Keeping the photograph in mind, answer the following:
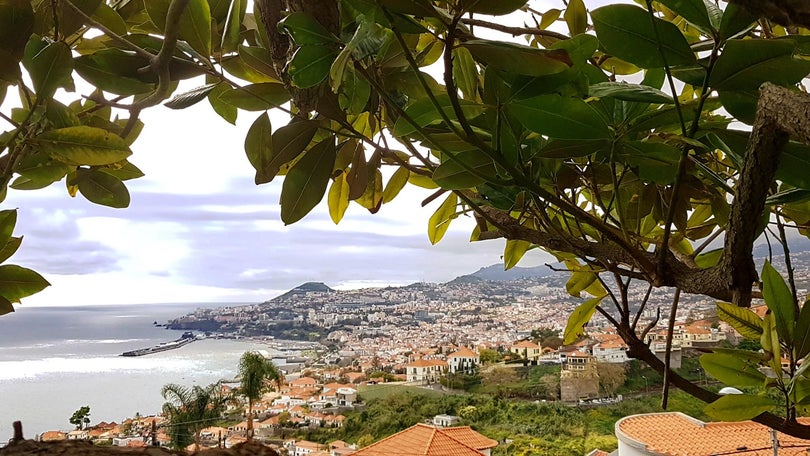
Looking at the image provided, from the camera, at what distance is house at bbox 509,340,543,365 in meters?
3.91

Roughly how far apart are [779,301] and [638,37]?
0.45ft

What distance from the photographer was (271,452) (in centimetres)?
20

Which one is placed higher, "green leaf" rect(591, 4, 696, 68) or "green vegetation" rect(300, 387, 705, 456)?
"green leaf" rect(591, 4, 696, 68)

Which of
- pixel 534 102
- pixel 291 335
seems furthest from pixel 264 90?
pixel 291 335

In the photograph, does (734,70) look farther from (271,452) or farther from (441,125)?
(271,452)

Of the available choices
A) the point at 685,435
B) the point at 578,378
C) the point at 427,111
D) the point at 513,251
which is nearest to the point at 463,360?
the point at 578,378

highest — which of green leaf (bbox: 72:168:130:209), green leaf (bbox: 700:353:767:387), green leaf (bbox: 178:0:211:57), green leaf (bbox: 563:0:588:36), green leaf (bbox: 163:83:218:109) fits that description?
green leaf (bbox: 563:0:588:36)

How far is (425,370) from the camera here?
402 cm

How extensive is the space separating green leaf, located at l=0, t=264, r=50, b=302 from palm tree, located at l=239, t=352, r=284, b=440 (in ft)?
9.37

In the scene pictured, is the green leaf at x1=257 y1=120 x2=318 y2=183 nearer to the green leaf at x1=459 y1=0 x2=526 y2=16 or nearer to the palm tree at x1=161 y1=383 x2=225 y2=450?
the green leaf at x1=459 y1=0 x2=526 y2=16

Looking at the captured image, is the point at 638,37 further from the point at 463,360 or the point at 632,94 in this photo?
the point at 463,360

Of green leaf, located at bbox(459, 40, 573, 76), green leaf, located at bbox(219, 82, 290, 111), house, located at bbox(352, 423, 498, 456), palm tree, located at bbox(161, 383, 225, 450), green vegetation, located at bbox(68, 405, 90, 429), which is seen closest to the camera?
green leaf, located at bbox(459, 40, 573, 76)

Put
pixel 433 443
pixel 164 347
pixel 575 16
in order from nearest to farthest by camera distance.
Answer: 1. pixel 575 16
2. pixel 164 347
3. pixel 433 443

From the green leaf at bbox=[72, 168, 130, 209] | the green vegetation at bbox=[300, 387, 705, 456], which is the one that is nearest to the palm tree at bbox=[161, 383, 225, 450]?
the green vegetation at bbox=[300, 387, 705, 456]
